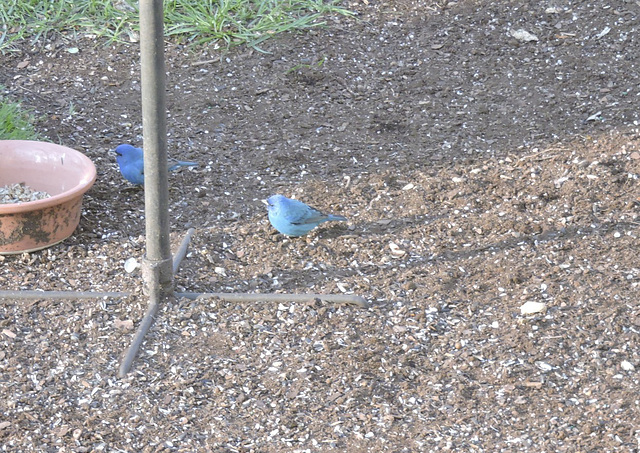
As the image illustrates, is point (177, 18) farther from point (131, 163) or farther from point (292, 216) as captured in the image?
point (292, 216)

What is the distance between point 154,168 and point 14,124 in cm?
180

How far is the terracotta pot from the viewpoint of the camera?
331 cm

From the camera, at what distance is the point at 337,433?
2521mm

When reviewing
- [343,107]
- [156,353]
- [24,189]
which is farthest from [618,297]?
[24,189]

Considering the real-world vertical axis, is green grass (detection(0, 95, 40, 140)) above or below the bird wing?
below

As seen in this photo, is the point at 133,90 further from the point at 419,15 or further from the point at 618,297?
the point at 618,297

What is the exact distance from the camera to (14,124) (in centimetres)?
426

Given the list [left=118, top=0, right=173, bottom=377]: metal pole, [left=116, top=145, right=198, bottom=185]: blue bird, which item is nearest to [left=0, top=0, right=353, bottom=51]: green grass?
[left=116, top=145, right=198, bottom=185]: blue bird

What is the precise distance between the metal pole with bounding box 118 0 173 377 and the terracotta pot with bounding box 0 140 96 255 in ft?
1.95

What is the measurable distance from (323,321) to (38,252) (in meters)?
1.32

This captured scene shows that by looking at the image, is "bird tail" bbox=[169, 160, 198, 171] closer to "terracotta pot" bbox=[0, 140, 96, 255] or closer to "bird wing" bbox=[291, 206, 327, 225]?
"terracotta pot" bbox=[0, 140, 96, 255]

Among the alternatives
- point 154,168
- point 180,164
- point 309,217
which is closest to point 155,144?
point 154,168

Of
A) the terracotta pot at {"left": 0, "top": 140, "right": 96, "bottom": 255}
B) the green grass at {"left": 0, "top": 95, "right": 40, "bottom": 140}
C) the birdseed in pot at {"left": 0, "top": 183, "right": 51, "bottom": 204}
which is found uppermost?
the terracotta pot at {"left": 0, "top": 140, "right": 96, "bottom": 255}

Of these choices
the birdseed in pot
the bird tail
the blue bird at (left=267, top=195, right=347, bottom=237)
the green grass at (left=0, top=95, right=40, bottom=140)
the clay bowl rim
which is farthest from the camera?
the green grass at (left=0, top=95, right=40, bottom=140)
